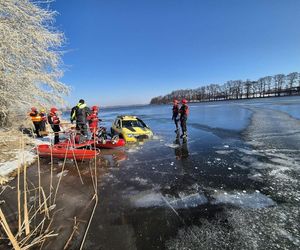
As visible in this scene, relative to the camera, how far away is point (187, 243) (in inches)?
136

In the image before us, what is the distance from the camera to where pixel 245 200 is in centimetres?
477

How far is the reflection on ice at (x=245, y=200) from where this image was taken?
457cm

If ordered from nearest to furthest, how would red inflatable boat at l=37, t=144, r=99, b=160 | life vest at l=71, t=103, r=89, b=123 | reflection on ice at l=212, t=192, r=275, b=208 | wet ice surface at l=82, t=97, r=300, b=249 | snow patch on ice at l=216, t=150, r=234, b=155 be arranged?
wet ice surface at l=82, t=97, r=300, b=249
reflection on ice at l=212, t=192, r=275, b=208
red inflatable boat at l=37, t=144, r=99, b=160
snow patch on ice at l=216, t=150, r=234, b=155
life vest at l=71, t=103, r=89, b=123

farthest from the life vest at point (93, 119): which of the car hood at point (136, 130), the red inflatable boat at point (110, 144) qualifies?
the car hood at point (136, 130)

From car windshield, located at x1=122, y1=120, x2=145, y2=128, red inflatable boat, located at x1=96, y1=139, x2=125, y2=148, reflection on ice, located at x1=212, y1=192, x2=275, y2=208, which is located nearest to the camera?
reflection on ice, located at x1=212, y1=192, x2=275, y2=208

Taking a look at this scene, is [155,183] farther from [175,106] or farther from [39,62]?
[39,62]

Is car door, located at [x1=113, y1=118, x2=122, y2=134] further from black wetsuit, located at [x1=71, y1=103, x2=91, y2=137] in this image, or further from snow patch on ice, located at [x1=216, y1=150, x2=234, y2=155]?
snow patch on ice, located at [x1=216, y1=150, x2=234, y2=155]

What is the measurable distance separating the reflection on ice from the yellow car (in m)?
6.77

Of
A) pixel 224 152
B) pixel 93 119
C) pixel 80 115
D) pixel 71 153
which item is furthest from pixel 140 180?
pixel 93 119

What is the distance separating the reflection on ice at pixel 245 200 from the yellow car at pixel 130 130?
22.2 feet

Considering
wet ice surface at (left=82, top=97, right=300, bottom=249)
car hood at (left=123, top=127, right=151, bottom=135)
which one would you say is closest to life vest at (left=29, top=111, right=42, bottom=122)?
car hood at (left=123, top=127, right=151, bottom=135)

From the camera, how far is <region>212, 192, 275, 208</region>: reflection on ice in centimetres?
457

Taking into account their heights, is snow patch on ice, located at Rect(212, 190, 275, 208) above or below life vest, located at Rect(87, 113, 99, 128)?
below

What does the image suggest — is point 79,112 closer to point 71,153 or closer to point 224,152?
point 71,153
